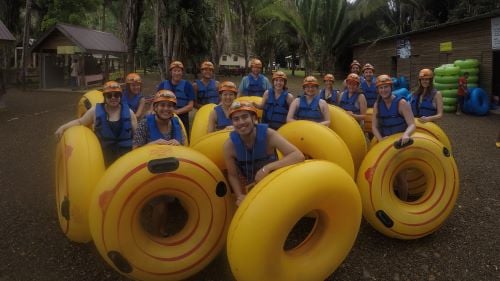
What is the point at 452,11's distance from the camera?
79.4 ft

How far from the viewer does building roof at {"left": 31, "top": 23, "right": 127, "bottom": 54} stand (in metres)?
19.4

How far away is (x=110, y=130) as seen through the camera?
441cm

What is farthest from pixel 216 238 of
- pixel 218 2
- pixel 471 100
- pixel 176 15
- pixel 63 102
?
pixel 218 2

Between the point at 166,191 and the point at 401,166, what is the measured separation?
2664mm

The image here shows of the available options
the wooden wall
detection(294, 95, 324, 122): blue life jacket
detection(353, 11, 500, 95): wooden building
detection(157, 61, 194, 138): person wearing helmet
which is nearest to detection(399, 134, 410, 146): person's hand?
detection(294, 95, 324, 122): blue life jacket

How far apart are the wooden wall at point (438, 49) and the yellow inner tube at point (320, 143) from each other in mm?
12270

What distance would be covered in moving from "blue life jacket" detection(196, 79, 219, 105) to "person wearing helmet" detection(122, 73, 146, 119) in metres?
1.45

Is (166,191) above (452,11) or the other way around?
Result: the other way around

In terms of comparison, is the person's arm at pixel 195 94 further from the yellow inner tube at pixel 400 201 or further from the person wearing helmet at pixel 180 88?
the yellow inner tube at pixel 400 201

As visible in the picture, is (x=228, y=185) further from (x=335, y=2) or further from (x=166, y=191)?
(x=335, y=2)

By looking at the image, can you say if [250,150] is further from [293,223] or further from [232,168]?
[293,223]

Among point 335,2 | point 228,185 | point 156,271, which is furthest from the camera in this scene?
point 335,2

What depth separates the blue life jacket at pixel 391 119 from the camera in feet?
15.8

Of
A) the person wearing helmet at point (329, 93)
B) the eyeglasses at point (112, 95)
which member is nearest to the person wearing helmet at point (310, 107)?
the person wearing helmet at point (329, 93)
